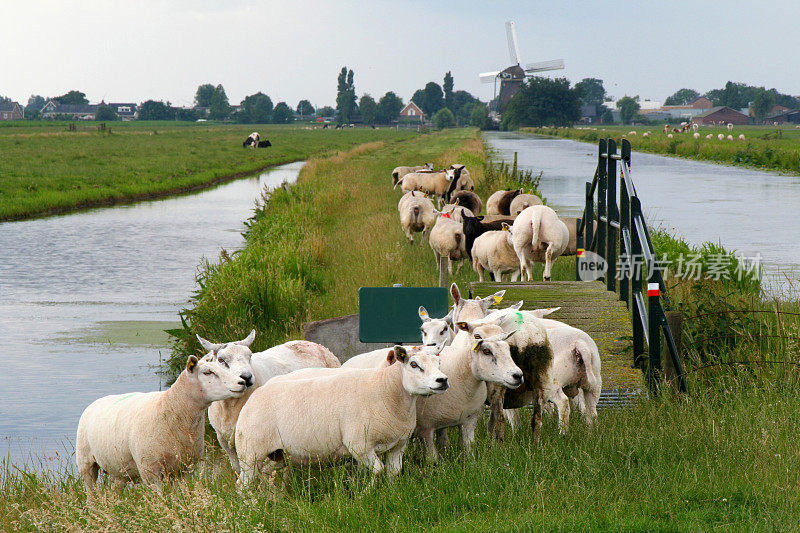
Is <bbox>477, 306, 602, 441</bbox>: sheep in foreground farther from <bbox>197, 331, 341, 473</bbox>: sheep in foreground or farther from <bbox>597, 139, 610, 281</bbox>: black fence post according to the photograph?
<bbox>597, 139, 610, 281</bbox>: black fence post

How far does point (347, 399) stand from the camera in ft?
21.6

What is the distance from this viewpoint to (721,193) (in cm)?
3703

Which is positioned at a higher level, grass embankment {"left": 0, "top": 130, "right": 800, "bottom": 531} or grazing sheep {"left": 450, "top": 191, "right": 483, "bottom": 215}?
grazing sheep {"left": 450, "top": 191, "right": 483, "bottom": 215}

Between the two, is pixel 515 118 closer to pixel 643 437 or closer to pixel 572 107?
pixel 572 107

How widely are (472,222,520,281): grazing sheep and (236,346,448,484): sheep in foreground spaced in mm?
8136

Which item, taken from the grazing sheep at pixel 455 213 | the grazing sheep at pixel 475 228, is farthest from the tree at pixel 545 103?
the grazing sheep at pixel 475 228

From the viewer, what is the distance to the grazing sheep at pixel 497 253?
48.0 ft

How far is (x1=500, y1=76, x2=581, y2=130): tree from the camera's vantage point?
537 ft

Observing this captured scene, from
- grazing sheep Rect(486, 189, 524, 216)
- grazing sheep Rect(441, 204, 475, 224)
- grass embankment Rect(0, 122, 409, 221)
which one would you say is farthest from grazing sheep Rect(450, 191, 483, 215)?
grass embankment Rect(0, 122, 409, 221)

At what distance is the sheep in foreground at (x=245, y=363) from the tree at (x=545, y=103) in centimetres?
15969

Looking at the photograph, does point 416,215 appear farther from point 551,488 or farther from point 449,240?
point 551,488

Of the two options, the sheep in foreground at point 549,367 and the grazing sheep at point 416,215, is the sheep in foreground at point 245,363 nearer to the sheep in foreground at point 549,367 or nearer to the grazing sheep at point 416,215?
the sheep in foreground at point 549,367

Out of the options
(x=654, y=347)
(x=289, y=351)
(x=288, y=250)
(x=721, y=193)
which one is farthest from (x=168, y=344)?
(x=721, y=193)

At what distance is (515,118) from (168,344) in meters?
161
